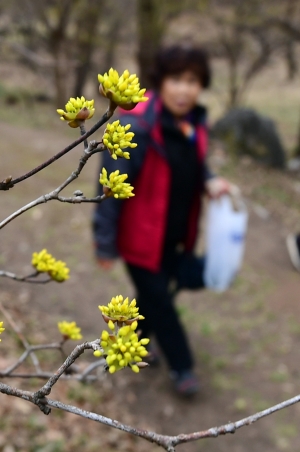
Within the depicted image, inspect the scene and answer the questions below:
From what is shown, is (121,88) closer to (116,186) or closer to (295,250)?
(116,186)

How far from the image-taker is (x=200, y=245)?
605 cm

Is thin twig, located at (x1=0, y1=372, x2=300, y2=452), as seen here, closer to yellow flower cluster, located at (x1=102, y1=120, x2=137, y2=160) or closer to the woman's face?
yellow flower cluster, located at (x1=102, y1=120, x2=137, y2=160)

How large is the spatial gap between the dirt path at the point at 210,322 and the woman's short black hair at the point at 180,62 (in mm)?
2372

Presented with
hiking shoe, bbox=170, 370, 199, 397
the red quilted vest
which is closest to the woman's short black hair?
the red quilted vest

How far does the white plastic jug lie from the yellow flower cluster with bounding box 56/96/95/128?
2.41 meters

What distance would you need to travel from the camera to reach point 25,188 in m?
6.93

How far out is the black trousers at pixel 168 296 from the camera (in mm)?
3209

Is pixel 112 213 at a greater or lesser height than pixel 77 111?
greater

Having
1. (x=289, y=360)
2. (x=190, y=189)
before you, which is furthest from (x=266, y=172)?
(x=190, y=189)

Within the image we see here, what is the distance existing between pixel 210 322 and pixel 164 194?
203cm

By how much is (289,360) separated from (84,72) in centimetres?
1088

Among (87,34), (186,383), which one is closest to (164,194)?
(186,383)

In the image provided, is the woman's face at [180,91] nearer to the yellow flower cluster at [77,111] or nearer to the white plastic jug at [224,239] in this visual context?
the white plastic jug at [224,239]

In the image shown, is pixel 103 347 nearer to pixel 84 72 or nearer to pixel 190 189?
pixel 190 189
